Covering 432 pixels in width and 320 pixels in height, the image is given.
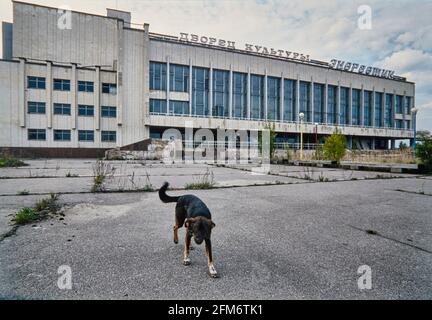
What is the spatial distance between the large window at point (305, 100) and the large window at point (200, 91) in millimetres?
21026

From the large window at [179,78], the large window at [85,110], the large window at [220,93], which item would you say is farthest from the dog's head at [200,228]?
the large window at [220,93]

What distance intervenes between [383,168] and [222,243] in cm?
1690

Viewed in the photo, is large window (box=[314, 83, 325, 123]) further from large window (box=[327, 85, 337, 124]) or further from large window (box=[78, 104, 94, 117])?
large window (box=[78, 104, 94, 117])

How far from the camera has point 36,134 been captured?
34.0 meters

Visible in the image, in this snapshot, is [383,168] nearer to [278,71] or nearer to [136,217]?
[136,217]

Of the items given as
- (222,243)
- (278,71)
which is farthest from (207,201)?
(278,71)

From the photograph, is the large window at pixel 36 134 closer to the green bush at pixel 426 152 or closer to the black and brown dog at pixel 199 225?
the black and brown dog at pixel 199 225

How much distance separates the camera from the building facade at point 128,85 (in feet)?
112

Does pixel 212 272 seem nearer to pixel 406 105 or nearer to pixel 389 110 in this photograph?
pixel 389 110

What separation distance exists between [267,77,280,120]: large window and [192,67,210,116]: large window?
42.5ft

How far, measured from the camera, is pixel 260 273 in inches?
107

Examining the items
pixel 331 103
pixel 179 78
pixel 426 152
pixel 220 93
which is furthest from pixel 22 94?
pixel 331 103

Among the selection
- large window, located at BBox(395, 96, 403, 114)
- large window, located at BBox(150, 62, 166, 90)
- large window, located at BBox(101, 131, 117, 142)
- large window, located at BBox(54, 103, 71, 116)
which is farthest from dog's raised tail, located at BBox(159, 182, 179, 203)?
large window, located at BBox(395, 96, 403, 114)
